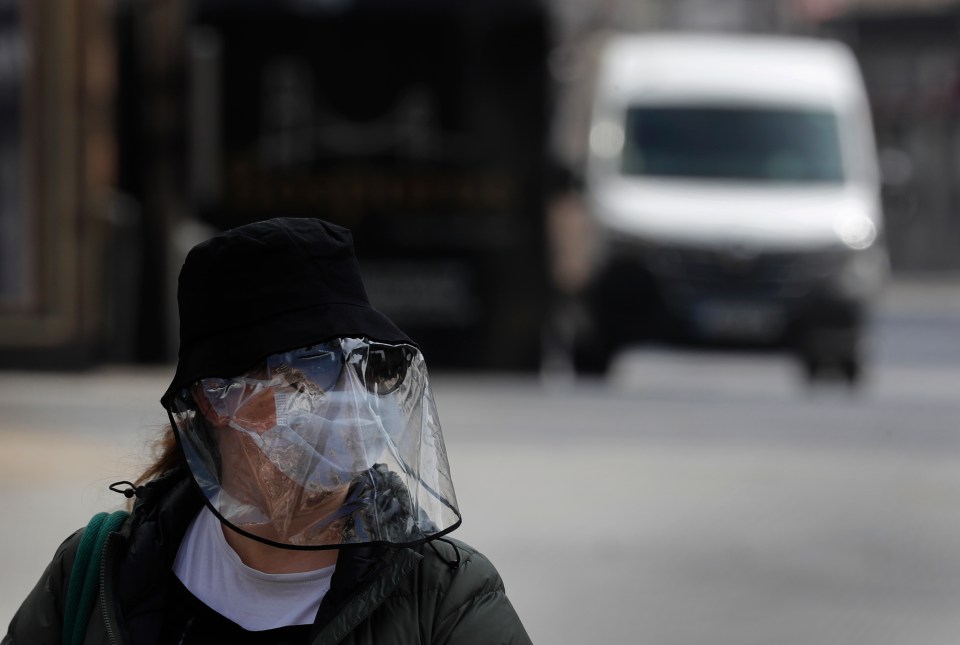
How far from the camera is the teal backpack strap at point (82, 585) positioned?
2.20 m

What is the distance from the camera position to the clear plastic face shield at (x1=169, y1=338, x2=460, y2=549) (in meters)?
2.20

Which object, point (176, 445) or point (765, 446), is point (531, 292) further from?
point (176, 445)

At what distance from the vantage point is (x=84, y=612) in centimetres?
220

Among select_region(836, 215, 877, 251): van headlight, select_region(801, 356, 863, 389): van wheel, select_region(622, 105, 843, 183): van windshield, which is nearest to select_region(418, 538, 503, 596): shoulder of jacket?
select_region(836, 215, 877, 251): van headlight

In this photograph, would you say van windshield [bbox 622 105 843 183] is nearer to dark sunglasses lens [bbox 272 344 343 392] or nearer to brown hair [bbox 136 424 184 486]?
brown hair [bbox 136 424 184 486]

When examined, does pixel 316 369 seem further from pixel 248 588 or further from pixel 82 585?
pixel 82 585

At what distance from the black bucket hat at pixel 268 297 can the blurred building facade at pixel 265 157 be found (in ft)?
33.8

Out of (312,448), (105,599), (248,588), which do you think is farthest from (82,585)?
(312,448)

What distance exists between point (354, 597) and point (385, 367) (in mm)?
277

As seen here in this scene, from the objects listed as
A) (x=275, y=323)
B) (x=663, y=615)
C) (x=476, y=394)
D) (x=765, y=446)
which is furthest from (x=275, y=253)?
(x=476, y=394)

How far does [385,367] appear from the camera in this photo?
2.27 m

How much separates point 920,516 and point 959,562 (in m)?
0.71

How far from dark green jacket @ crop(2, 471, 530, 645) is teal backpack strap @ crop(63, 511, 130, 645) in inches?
0.5

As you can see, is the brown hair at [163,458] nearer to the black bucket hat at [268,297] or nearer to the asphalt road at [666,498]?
the asphalt road at [666,498]
